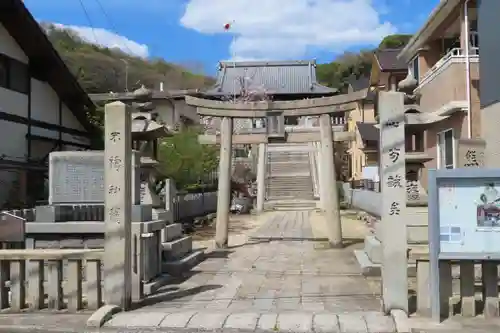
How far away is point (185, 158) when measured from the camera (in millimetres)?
23125

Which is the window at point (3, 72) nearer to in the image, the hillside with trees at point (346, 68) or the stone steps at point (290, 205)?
the stone steps at point (290, 205)

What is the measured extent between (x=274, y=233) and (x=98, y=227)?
30.4ft

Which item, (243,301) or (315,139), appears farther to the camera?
(315,139)

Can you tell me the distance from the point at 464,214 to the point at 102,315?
4491 millimetres

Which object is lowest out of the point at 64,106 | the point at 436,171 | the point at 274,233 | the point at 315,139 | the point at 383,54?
the point at 274,233

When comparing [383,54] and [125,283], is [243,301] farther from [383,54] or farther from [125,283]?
[383,54]

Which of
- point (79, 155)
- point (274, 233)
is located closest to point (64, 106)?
point (274, 233)

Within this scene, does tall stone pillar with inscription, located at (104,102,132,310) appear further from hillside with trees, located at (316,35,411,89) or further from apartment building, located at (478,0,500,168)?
hillside with trees, located at (316,35,411,89)

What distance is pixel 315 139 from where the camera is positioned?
16.2 metres

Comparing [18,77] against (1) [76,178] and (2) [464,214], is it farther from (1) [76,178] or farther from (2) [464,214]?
(2) [464,214]

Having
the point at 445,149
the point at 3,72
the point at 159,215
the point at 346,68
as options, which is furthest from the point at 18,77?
the point at 346,68

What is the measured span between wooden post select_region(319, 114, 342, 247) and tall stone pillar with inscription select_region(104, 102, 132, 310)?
280 inches

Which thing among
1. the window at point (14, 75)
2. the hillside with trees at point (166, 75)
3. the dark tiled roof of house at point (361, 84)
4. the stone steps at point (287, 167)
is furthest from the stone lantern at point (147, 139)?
the dark tiled roof of house at point (361, 84)

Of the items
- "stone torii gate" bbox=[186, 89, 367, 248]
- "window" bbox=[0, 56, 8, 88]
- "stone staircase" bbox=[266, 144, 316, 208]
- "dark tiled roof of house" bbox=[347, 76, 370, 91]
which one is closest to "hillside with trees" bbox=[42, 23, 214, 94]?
"stone staircase" bbox=[266, 144, 316, 208]
